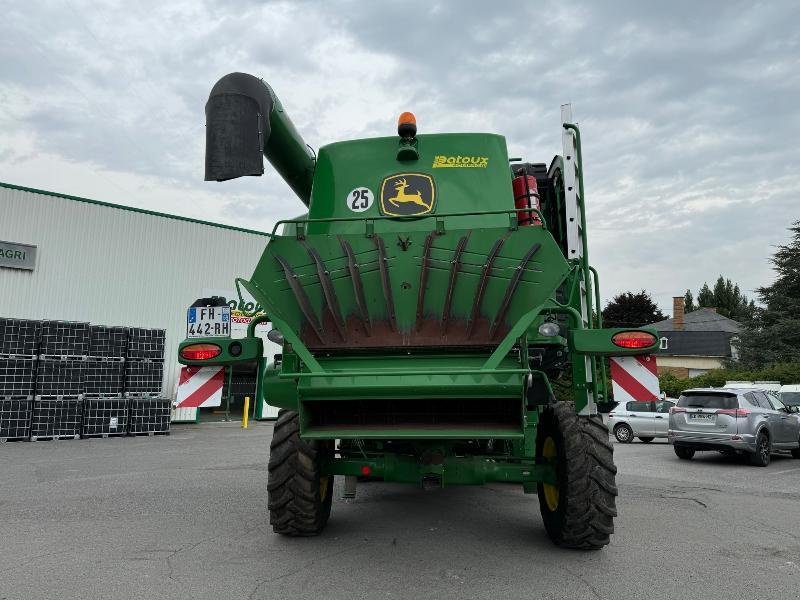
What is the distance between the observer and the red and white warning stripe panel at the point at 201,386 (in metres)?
5.47

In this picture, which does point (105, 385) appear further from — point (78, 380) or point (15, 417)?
point (15, 417)

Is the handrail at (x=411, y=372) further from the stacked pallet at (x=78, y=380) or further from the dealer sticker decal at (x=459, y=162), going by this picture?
the stacked pallet at (x=78, y=380)

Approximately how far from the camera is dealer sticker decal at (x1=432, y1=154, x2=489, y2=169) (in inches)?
242

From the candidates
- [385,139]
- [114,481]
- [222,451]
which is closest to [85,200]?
[222,451]

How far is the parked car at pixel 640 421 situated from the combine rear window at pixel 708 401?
17.2ft

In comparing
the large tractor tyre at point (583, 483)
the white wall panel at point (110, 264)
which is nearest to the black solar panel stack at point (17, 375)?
the white wall panel at point (110, 264)

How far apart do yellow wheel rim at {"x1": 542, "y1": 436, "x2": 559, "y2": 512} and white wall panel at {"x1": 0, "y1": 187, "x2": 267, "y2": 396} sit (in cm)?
1854

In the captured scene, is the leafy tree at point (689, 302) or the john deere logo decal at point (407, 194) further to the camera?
the leafy tree at point (689, 302)

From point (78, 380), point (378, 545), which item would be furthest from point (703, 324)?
point (378, 545)

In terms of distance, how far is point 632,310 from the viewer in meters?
52.0

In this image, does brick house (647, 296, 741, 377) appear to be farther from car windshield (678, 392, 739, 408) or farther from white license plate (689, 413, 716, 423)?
white license plate (689, 413, 716, 423)

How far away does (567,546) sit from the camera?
202 inches

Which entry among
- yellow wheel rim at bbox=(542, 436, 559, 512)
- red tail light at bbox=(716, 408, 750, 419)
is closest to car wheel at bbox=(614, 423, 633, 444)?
red tail light at bbox=(716, 408, 750, 419)

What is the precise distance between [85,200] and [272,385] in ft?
58.7
